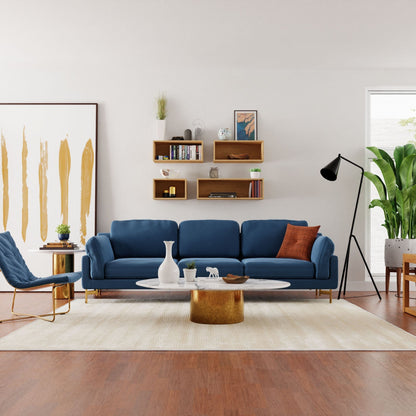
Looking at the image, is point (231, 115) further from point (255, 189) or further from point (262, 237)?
point (262, 237)

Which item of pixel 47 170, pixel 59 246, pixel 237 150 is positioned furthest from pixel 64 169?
pixel 237 150

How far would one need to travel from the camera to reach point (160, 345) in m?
3.30

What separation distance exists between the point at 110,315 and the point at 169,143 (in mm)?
2667

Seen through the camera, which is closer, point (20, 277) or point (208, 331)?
point (208, 331)

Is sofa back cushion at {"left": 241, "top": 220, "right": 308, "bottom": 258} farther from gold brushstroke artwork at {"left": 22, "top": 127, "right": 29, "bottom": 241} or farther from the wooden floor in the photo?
gold brushstroke artwork at {"left": 22, "top": 127, "right": 29, "bottom": 241}

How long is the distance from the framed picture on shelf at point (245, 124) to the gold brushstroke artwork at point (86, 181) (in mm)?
1919

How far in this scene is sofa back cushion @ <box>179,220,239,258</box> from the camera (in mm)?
5777

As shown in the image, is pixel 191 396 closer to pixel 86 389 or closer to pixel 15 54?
pixel 86 389

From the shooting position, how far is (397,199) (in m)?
5.92

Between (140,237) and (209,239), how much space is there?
814 millimetres

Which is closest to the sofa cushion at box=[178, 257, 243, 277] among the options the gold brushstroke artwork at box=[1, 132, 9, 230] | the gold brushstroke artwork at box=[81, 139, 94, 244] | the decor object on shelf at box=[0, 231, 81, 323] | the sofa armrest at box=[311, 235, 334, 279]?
the sofa armrest at box=[311, 235, 334, 279]

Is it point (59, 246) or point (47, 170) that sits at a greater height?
point (47, 170)

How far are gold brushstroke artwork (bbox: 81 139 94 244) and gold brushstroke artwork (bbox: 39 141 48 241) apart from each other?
467mm

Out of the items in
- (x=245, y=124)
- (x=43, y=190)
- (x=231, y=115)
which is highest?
(x=231, y=115)
